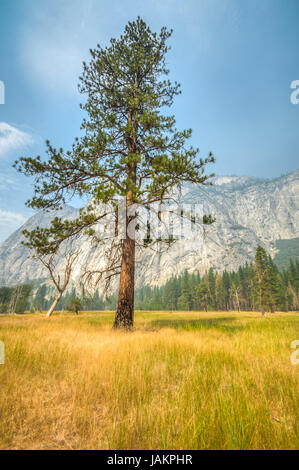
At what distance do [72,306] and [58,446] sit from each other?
29.7m

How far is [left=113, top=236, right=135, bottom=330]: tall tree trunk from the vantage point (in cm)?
739

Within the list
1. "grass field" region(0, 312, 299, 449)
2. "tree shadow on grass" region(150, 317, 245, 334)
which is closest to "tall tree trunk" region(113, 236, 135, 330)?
"tree shadow on grass" region(150, 317, 245, 334)

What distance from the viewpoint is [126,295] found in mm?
7492

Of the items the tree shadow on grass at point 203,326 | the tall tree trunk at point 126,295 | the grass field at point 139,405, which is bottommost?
the tree shadow on grass at point 203,326

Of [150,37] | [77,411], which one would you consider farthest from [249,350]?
[150,37]

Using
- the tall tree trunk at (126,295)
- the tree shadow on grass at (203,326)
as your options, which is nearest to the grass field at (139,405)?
the tall tree trunk at (126,295)

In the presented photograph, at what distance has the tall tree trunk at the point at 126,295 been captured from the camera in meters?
7.39

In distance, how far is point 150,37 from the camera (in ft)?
30.4

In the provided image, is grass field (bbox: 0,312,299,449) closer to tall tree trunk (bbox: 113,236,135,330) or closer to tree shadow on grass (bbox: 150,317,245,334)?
tall tree trunk (bbox: 113,236,135,330)

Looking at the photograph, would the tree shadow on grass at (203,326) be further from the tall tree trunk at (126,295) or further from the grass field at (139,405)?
the grass field at (139,405)

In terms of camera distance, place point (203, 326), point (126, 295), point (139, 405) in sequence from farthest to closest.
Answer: point (203, 326)
point (126, 295)
point (139, 405)

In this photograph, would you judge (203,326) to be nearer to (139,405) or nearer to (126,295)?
(126,295)

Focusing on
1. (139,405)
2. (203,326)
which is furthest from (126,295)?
(139,405)

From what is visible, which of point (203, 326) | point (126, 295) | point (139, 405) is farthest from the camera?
point (203, 326)
